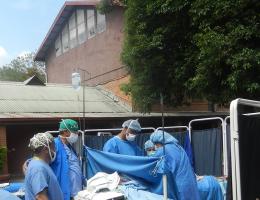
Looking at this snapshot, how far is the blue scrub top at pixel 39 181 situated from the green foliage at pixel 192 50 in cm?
804

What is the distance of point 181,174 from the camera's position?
18.1 ft

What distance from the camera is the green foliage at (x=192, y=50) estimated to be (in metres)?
11.6

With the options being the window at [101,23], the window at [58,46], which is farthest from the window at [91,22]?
the window at [58,46]

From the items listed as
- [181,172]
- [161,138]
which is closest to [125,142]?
[161,138]

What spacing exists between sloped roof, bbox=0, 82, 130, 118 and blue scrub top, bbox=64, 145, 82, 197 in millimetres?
10720

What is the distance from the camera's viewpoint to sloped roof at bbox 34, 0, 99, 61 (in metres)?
24.6

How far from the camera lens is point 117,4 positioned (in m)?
21.1

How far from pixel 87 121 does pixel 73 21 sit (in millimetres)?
10022

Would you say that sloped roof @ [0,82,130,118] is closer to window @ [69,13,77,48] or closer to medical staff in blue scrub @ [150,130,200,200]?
window @ [69,13,77,48]

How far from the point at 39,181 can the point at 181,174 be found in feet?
6.72

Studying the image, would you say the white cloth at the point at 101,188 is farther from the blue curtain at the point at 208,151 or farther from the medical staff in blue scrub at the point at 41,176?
the blue curtain at the point at 208,151

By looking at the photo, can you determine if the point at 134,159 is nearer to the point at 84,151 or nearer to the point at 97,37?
the point at 84,151

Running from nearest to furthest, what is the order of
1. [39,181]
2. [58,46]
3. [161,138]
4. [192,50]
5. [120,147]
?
[39,181] → [161,138] → [120,147] → [192,50] → [58,46]

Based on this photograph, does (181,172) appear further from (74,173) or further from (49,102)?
(49,102)
